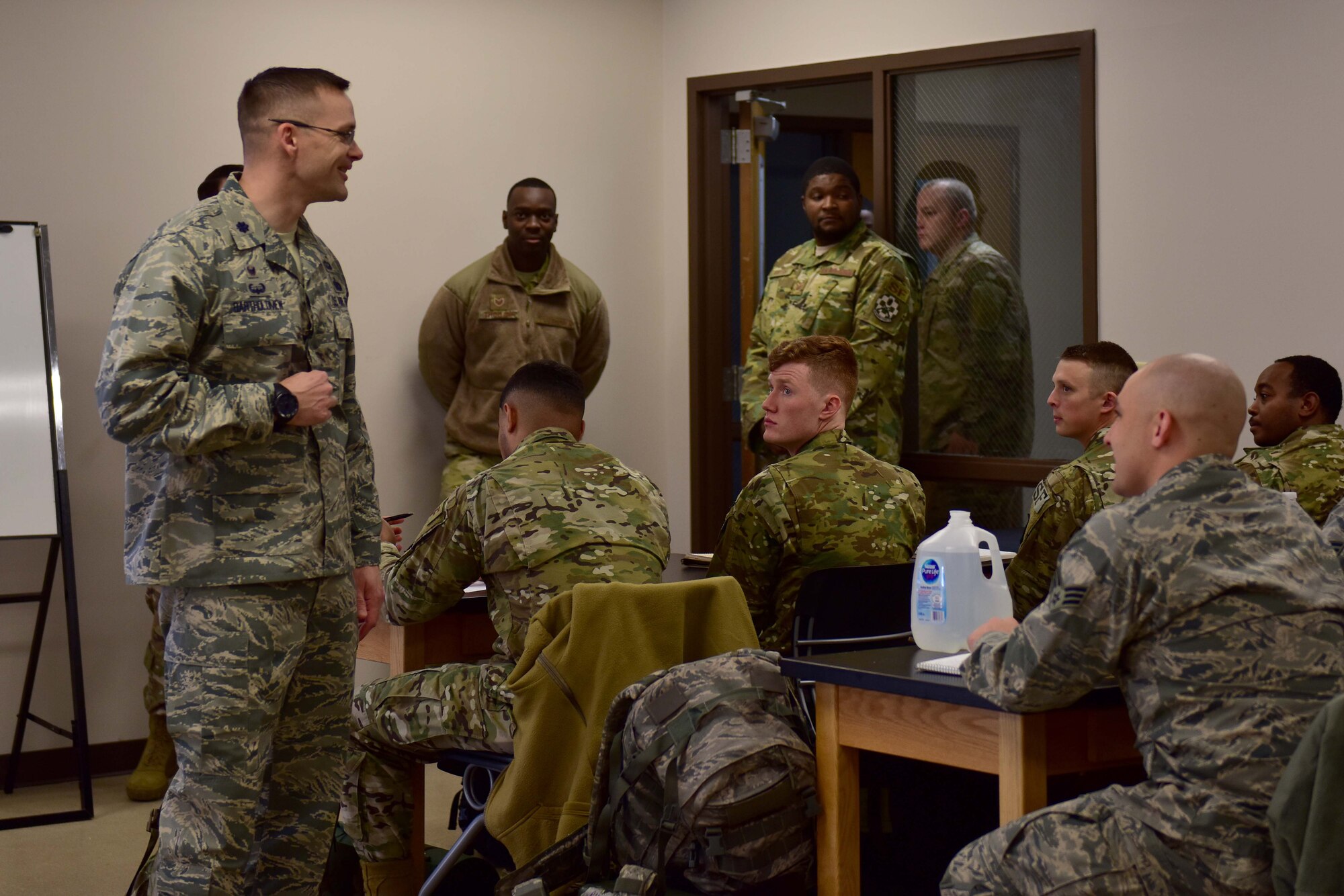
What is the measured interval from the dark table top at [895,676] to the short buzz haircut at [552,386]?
33.6 inches

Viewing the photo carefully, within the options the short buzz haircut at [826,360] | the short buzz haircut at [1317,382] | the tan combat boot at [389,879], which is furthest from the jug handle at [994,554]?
the short buzz haircut at [1317,382]

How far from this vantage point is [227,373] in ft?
7.69

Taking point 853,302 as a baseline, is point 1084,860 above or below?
below

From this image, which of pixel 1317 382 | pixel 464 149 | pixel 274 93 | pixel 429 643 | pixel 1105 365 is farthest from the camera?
pixel 464 149

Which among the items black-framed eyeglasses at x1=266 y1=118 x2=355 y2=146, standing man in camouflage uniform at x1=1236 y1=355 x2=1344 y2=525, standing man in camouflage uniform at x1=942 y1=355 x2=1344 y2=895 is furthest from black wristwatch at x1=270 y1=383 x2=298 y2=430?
standing man in camouflage uniform at x1=1236 y1=355 x2=1344 y2=525

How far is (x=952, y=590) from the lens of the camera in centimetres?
230

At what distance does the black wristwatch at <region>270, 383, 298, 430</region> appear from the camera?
2271 millimetres

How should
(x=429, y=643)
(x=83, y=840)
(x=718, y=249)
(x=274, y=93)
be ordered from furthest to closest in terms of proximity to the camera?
1. (x=718, y=249)
2. (x=83, y=840)
3. (x=429, y=643)
4. (x=274, y=93)

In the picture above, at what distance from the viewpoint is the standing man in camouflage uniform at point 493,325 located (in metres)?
4.91

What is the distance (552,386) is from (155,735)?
2195mm

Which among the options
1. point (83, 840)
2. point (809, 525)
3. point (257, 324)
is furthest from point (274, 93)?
point (83, 840)

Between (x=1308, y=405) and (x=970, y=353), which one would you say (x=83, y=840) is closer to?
(x=970, y=353)

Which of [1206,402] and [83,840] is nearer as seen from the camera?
[1206,402]

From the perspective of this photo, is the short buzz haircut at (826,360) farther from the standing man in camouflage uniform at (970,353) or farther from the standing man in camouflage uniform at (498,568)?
the standing man in camouflage uniform at (970,353)
